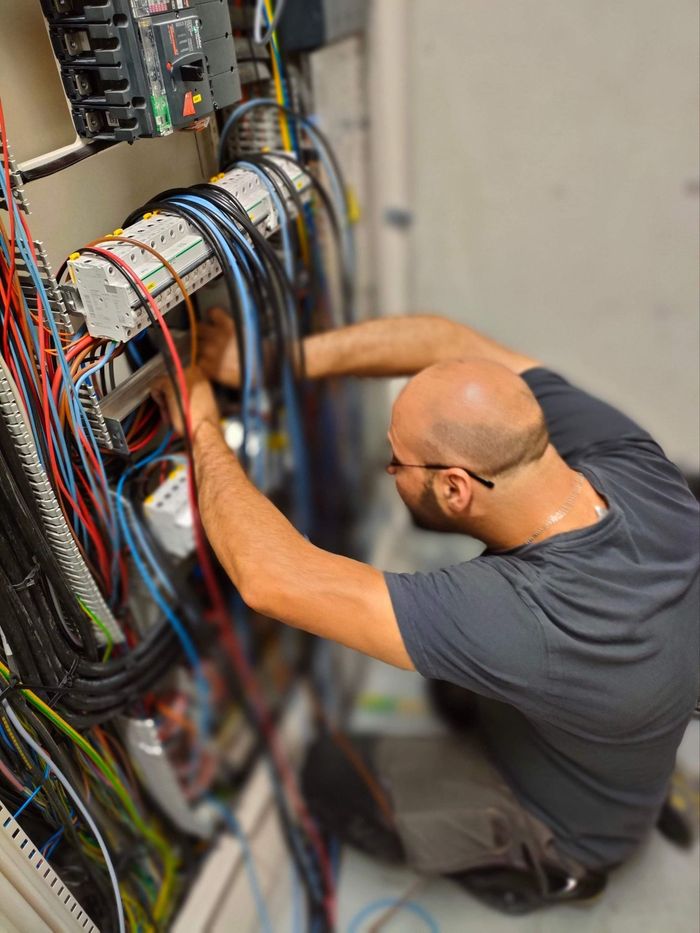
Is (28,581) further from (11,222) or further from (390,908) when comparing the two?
(390,908)

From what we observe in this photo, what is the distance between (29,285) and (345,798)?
3.88 feet

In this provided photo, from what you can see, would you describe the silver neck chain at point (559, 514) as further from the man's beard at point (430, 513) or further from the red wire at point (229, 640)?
the red wire at point (229, 640)

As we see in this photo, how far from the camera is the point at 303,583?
2.83ft

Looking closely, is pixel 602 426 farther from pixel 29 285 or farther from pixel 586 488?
pixel 29 285

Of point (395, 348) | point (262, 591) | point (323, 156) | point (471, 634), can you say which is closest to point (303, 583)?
point (262, 591)

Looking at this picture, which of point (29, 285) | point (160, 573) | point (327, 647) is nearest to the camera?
point (29, 285)

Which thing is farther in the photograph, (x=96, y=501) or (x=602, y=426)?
(x=602, y=426)

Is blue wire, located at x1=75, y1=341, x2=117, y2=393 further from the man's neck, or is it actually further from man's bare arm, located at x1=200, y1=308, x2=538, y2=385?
the man's neck

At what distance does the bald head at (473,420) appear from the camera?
36.6 inches

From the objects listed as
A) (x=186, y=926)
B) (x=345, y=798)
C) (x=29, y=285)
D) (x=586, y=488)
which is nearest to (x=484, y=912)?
(x=345, y=798)

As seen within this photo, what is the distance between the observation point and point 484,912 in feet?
4.31

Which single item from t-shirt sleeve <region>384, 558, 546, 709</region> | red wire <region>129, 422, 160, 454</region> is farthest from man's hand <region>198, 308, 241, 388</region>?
t-shirt sleeve <region>384, 558, 546, 709</region>

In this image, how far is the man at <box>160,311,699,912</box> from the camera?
2.87 feet

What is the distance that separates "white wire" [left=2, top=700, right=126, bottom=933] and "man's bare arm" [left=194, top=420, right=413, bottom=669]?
332mm
